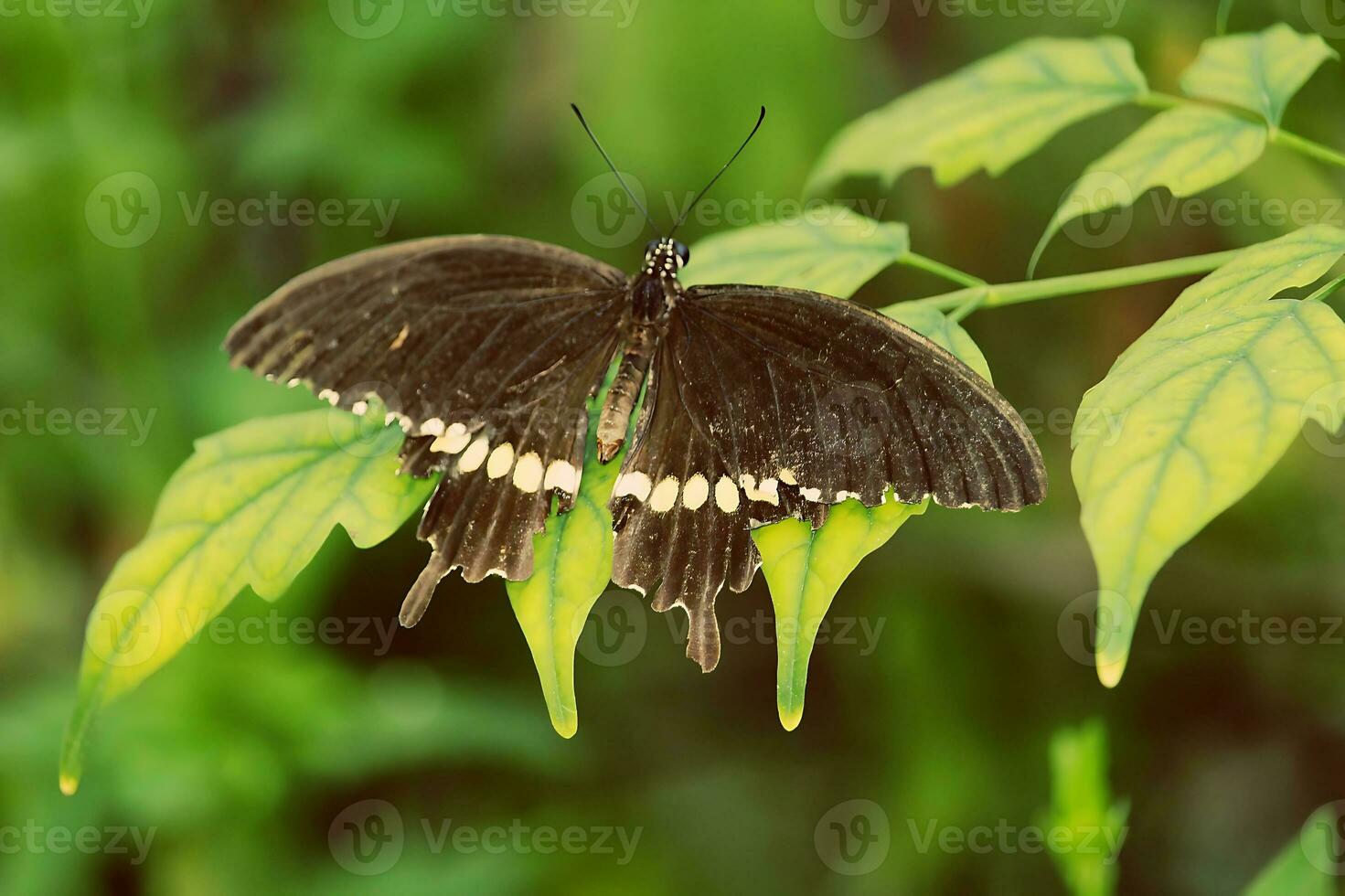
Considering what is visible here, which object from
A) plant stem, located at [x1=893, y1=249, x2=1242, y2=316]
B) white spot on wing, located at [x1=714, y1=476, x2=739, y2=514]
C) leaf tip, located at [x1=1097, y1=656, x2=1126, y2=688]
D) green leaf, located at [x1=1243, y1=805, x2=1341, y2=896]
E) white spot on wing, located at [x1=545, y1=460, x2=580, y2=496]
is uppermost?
plant stem, located at [x1=893, y1=249, x2=1242, y2=316]

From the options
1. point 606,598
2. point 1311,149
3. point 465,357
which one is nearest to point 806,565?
point 465,357

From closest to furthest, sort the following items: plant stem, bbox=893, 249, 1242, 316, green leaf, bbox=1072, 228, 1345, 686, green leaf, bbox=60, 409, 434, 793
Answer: green leaf, bbox=1072, 228, 1345, 686 < green leaf, bbox=60, 409, 434, 793 < plant stem, bbox=893, 249, 1242, 316

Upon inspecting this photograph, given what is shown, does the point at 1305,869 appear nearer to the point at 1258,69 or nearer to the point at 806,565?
the point at 806,565

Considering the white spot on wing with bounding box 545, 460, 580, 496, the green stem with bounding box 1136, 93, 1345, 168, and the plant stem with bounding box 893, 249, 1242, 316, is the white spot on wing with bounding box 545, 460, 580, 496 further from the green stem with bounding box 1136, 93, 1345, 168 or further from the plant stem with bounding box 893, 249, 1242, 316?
the green stem with bounding box 1136, 93, 1345, 168

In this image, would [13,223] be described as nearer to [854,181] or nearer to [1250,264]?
[854,181]

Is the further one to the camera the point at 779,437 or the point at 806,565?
the point at 779,437

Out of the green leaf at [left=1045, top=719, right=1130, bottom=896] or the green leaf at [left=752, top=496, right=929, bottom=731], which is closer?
the green leaf at [left=752, top=496, right=929, bottom=731]

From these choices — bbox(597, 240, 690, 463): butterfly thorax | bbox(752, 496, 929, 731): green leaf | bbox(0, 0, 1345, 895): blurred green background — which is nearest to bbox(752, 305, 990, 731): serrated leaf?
bbox(752, 496, 929, 731): green leaf
